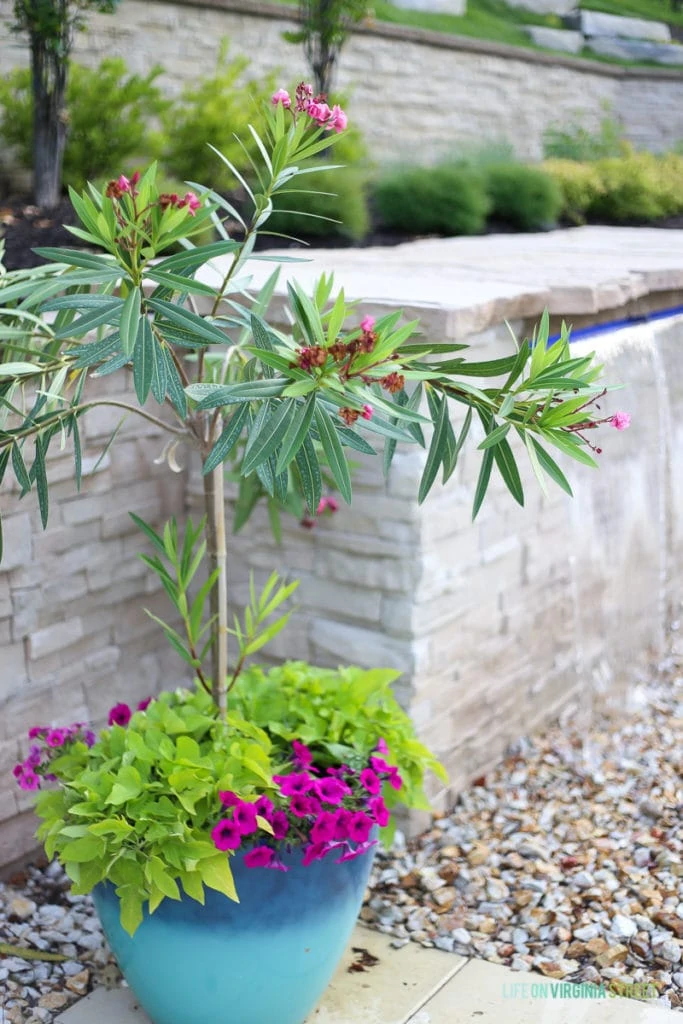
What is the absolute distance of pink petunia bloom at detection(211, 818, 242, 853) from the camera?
1910 mm

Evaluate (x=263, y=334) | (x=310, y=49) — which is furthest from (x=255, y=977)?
(x=310, y=49)

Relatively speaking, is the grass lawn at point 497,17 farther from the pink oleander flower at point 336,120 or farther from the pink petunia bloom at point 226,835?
the pink petunia bloom at point 226,835

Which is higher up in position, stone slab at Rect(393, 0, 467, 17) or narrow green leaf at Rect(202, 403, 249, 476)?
stone slab at Rect(393, 0, 467, 17)

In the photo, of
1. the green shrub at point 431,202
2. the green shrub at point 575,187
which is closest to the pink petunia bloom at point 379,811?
the green shrub at point 431,202

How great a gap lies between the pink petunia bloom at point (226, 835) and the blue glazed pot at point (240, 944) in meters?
0.13

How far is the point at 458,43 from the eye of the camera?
9.48 metres

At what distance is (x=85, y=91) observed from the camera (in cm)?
504

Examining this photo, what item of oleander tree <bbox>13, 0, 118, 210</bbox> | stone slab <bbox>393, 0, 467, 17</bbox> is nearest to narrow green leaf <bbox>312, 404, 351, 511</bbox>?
oleander tree <bbox>13, 0, 118, 210</bbox>

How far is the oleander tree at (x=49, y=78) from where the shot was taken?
445cm

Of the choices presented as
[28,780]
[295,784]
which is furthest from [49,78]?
[295,784]

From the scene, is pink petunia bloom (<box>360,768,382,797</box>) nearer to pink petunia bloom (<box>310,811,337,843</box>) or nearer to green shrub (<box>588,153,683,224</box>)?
pink petunia bloom (<box>310,811,337,843</box>)

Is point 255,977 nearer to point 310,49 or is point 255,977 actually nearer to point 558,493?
point 558,493

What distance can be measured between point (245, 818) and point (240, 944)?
0.30 meters

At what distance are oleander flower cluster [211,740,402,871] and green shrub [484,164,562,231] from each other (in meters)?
5.40
